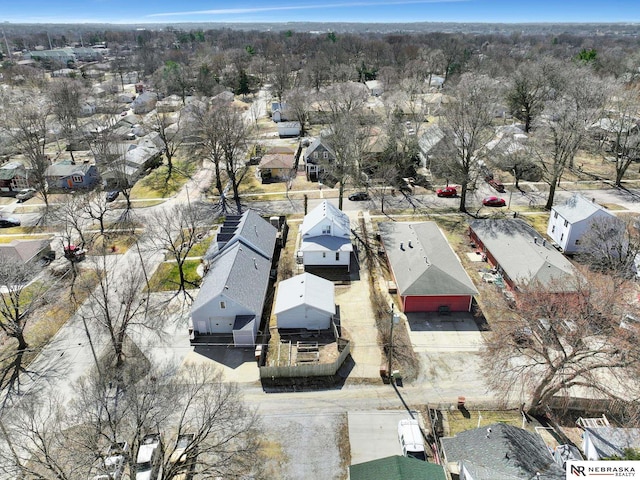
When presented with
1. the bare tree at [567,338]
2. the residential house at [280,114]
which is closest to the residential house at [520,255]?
the bare tree at [567,338]

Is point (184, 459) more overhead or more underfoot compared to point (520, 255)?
more underfoot

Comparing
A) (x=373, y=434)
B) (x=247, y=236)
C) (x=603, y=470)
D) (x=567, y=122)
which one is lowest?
(x=373, y=434)

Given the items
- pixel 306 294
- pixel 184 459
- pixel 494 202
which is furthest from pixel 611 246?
pixel 184 459

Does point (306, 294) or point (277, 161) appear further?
point (277, 161)

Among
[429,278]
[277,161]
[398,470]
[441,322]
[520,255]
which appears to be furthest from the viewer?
[277,161]

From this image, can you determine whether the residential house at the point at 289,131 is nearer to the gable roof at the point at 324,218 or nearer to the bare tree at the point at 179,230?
the bare tree at the point at 179,230

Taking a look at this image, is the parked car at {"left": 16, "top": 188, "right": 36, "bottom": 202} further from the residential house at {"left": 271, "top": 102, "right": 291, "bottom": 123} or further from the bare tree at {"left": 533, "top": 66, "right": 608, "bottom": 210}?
the bare tree at {"left": 533, "top": 66, "right": 608, "bottom": 210}

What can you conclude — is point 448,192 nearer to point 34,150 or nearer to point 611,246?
point 611,246
